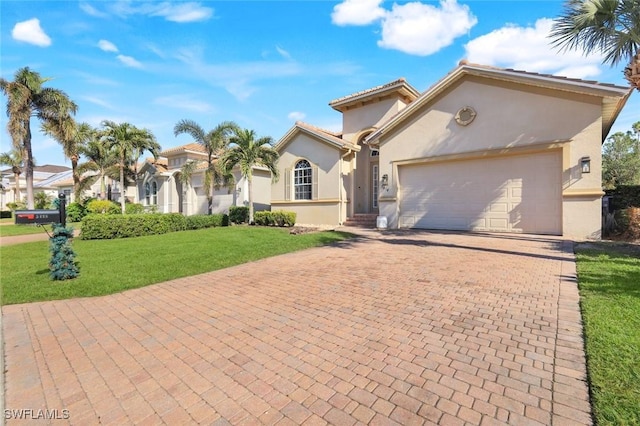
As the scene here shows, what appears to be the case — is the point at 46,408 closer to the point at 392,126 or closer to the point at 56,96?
the point at 392,126

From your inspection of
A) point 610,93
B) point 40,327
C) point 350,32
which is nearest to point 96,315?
point 40,327

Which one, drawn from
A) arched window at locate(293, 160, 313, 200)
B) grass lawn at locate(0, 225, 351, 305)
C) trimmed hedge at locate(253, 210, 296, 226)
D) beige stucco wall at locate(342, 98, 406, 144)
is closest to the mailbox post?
grass lawn at locate(0, 225, 351, 305)

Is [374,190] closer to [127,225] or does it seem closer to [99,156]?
[127,225]

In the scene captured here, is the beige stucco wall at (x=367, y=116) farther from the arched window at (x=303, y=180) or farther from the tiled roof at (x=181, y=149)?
the tiled roof at (x=181, y=149)

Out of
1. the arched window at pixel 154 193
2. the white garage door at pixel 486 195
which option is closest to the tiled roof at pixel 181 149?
the arched window at pixel 154 193

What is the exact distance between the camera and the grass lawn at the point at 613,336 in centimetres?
226

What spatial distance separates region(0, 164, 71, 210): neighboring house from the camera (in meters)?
45.4

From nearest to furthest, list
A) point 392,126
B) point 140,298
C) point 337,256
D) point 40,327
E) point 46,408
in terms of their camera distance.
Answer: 1. point 46,408
2. point 40,327
3. point 140,298
4. point 337,256
5. point 392,126

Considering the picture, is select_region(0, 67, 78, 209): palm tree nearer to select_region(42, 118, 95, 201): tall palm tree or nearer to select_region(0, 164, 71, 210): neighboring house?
select_region(42, 118, 95, 201): tall palm tree

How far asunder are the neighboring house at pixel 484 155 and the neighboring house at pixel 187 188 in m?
6.48

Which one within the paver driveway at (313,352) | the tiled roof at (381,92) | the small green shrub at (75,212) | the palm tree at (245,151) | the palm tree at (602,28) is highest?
the tiled roof at (381,92)

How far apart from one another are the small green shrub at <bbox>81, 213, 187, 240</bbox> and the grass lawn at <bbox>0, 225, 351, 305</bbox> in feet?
2.40

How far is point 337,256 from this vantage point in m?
8.50

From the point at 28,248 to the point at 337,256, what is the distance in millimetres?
11492
